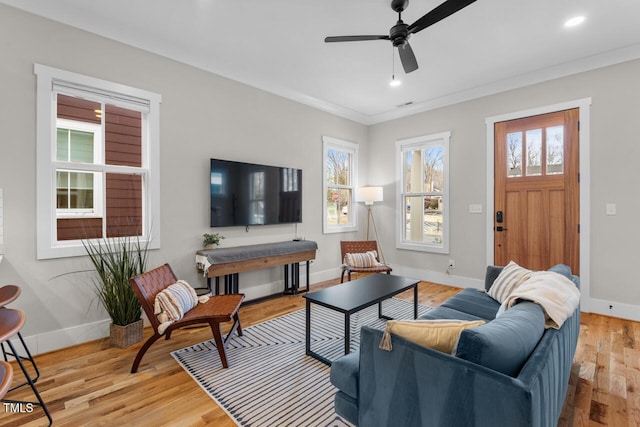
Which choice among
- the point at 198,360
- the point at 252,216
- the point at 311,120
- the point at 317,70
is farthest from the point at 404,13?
the point at 198,360

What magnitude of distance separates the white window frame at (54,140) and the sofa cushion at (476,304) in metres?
2.97

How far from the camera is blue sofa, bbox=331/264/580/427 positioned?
3.17 ft

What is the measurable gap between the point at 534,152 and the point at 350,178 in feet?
8.97

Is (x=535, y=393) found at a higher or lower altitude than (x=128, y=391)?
higher

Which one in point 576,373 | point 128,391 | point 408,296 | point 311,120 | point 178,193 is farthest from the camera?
point 311,120

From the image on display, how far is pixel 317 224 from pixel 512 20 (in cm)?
335

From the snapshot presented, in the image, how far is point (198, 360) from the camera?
2.34 m

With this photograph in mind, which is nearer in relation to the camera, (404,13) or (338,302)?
(338,302)

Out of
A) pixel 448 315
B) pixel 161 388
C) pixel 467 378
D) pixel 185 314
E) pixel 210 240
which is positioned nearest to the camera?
pixel 467 378

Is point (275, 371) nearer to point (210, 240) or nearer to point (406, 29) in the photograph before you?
point (210, 240)

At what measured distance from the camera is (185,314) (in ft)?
7.75

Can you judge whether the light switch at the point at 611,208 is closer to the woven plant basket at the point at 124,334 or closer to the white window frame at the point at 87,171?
the woven plant basket at the point at 124,334

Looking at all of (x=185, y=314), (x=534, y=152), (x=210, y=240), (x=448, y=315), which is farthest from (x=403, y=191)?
(x=185, y=314)

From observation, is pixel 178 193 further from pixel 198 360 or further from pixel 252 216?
pixel 198 360
